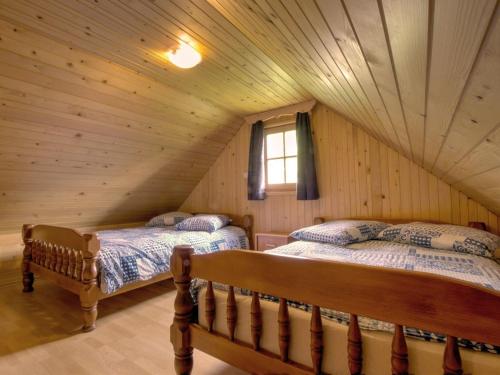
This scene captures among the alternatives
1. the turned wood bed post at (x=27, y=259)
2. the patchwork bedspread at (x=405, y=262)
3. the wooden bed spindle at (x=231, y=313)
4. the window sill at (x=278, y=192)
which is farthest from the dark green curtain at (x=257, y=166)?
the turned wood bed post at (x=27, y=259)

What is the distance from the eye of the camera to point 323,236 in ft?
7.55

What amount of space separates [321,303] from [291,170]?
2.70m

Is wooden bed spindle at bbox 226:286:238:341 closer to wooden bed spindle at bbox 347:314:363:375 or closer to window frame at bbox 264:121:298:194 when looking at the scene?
wooden bed spindle at bbox 347:314:363:375

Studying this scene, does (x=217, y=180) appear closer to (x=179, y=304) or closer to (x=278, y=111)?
(x=278, y=111)

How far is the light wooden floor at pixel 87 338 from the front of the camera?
1.63m

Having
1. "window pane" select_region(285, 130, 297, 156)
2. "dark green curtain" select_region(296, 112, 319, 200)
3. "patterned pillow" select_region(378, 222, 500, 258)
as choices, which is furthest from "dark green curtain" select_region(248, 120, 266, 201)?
"patterned pillow" select_region(378, 222, 500, 258)

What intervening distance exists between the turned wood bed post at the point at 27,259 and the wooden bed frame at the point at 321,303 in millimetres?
2432

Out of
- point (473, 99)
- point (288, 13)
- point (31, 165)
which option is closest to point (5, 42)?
point (31, 165)

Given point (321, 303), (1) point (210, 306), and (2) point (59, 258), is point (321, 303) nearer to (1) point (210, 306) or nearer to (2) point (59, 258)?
(1) point (210, 306)

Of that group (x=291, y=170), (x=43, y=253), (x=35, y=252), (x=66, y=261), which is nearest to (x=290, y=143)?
(x=291, y=170)

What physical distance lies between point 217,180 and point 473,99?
3658 mm

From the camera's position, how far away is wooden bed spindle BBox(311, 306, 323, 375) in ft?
3.21

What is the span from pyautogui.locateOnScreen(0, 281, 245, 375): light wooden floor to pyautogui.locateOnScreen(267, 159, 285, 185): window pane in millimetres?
1895

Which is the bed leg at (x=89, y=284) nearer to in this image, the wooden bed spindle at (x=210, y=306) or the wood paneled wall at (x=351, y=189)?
the wooden bed spindle at (x=210, y=306)
